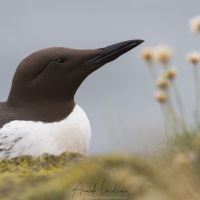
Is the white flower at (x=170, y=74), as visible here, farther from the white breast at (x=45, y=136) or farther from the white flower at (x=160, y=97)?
the white breast at (x=45, y=136)

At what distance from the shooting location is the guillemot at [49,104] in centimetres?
720

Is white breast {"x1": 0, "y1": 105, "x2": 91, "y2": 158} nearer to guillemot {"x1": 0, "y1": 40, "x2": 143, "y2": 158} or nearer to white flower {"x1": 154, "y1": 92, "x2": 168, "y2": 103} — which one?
guillemot {"x1": 0, "y1": 40, "x2": 143, "y2": 158}

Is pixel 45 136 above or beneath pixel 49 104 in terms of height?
beneath

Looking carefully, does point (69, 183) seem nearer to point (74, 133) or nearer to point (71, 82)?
point (74, 133)

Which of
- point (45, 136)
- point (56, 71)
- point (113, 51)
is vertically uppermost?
point (113, 51)

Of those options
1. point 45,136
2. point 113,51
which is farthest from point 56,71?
point 45,136

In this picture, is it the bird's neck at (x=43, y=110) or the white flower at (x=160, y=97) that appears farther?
the bird's neck at (x=43, y=110)

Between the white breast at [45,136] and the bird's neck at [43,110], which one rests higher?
the bird's neck at [43,110]

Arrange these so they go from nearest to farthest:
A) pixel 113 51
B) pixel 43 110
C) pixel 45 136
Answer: pixel 45 136
pixel 43 110
pixel 113 51

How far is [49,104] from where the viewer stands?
26.1 feet

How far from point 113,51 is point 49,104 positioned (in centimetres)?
105

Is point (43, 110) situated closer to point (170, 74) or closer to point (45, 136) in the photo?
point (45, 136)

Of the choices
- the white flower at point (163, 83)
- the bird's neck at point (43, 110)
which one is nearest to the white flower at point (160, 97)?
the white flower at point (163, 83)

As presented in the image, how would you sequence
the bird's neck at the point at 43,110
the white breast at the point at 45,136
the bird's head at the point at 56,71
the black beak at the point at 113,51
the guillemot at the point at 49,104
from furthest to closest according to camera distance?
the black beak at the point at 113,51
the bird's head at the point at 56,71
the bird's neck at the point at 43,110
the guillemot at the point at 49,104
the white breast at the point at 45,136
